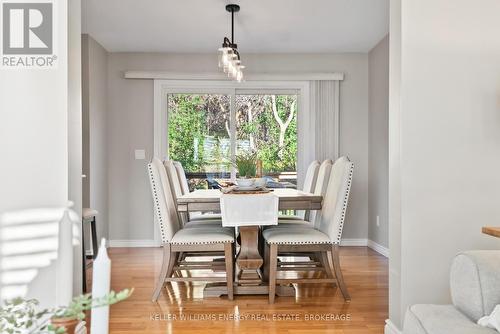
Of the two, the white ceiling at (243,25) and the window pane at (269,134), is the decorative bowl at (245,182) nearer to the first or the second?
the white ceiling at (243,25)

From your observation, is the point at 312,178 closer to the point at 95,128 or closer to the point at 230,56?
the point at 230,56

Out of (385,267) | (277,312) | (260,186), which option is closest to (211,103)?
(260,186)

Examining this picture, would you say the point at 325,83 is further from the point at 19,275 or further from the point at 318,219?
the point at 19,275

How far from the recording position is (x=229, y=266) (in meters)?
3.40

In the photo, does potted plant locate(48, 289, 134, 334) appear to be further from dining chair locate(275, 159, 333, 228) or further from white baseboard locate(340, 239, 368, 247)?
white baseboard locate(340, 239, 368, 247)

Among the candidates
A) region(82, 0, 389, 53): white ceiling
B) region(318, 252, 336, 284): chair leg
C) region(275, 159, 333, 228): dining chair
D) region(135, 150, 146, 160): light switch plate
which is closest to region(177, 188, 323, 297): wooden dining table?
region(318, 252, 336, 284): chair leg

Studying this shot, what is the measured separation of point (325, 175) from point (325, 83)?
2.22 meters

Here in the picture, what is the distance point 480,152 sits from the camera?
2.37m

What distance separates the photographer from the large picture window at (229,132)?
19.5 ft

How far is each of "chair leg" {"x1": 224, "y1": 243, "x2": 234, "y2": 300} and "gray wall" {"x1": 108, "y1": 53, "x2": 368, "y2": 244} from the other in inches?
105

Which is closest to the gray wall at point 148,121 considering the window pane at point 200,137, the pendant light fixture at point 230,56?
the window pane at point 200,137

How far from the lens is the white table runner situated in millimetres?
3314

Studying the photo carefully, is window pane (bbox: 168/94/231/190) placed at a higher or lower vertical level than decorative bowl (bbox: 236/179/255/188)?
higher

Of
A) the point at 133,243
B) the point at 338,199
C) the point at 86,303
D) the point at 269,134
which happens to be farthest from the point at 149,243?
the point at 86,303
